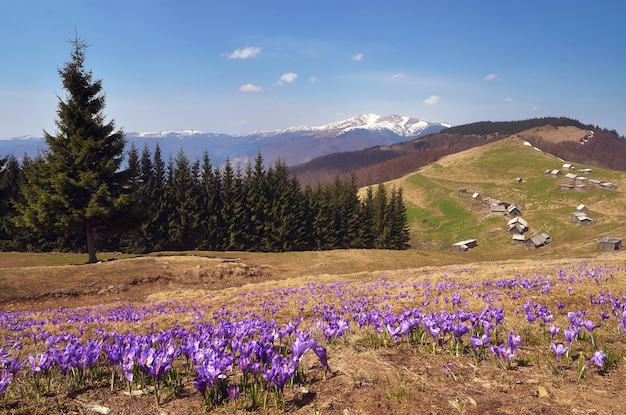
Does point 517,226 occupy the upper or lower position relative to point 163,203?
lower

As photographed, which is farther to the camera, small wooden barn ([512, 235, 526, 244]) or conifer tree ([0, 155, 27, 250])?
small wooden barn ([512, 235, 526, 244])

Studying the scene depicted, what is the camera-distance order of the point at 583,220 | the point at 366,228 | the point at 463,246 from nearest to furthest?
the point at 366,228, the point at 463,246, the point at 583,220

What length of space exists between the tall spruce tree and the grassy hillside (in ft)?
219

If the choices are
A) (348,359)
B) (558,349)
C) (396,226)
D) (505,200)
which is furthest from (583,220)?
(348,359)

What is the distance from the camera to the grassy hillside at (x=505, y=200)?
8600 cm

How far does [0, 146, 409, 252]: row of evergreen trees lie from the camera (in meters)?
55.8

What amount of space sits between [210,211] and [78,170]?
2925 centimetres

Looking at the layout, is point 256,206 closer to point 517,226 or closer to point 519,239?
point 519,239

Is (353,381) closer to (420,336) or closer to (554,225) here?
(420,336)

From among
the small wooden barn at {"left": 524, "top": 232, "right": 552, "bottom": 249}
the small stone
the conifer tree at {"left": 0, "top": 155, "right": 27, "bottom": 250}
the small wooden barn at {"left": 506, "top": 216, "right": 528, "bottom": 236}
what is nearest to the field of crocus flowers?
the small stone

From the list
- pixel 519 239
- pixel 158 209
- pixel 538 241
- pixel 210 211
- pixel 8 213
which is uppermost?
pixel 8 213

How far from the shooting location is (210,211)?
59750 millimetres

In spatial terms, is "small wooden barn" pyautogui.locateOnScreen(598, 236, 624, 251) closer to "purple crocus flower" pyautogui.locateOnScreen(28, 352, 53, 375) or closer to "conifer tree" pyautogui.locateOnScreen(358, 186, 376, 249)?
"conifer tree" pyautogui.locateOnScreen(358, 186, 376, 249)

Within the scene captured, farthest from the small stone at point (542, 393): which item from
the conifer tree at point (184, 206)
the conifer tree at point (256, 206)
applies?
the conifer tree at point (184, 206)
